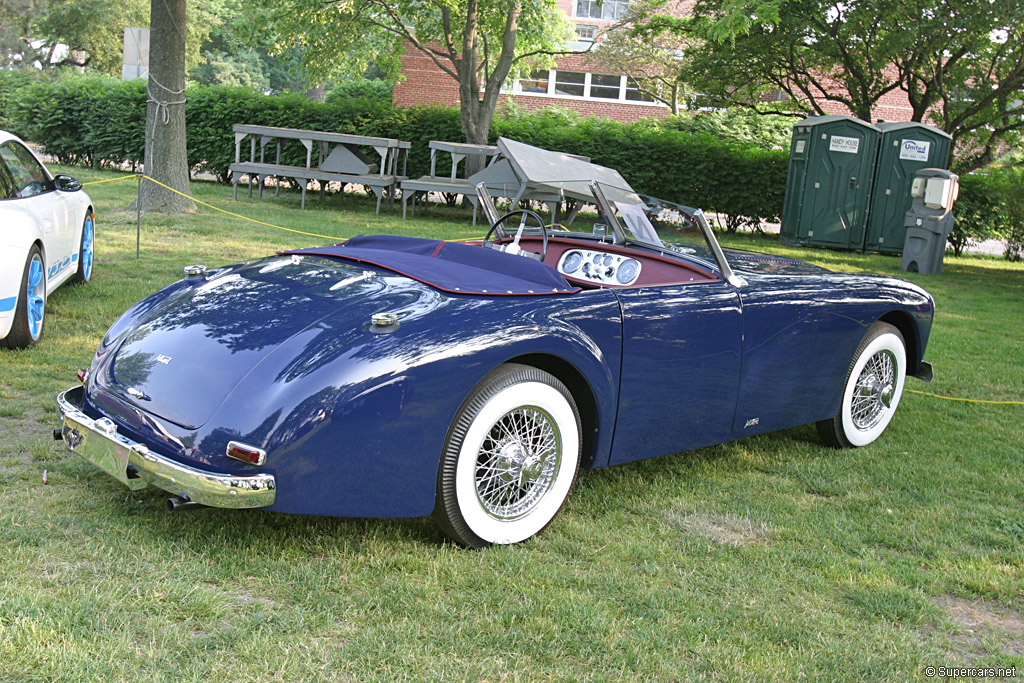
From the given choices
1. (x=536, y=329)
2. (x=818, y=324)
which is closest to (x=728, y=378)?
(x=818, y=324)

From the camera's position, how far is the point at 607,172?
4750mm

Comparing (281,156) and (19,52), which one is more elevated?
(19,52)

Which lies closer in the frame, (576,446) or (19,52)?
(576,446)

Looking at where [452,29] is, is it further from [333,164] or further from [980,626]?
[980,626]

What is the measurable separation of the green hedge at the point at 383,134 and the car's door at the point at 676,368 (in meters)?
Answer: 14.0

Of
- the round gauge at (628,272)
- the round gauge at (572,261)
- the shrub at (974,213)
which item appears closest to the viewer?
the round gauge at (628,272)

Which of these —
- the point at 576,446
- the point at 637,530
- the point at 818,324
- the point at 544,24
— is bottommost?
the point at 637,530

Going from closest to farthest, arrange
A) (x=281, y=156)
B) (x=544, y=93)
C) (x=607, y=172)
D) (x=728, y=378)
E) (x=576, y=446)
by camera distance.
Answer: (x=576, y=446) < (x=728, y=378) < (x=607, y=172) < (x=281, y=156) < (x=544, y=93)

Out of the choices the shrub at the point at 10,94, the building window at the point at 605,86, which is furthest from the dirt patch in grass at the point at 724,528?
the building window at the point at 605,86

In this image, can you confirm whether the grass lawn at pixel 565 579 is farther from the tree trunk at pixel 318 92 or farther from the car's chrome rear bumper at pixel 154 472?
the tree trunk at pixel 318 92

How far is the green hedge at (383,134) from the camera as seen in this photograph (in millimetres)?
17781

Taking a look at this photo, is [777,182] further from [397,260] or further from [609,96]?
[609,96]

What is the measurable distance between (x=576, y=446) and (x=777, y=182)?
15.4 metres

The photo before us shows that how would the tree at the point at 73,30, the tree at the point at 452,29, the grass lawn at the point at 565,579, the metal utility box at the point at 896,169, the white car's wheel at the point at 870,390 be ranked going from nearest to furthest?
the grass lawn at the point at 565,579 → the white car's wheel at the point at 870,390 → the metal utility box at the point at 896,169 → the tree at the point at 452,29 → the tree at the point at 73,30
